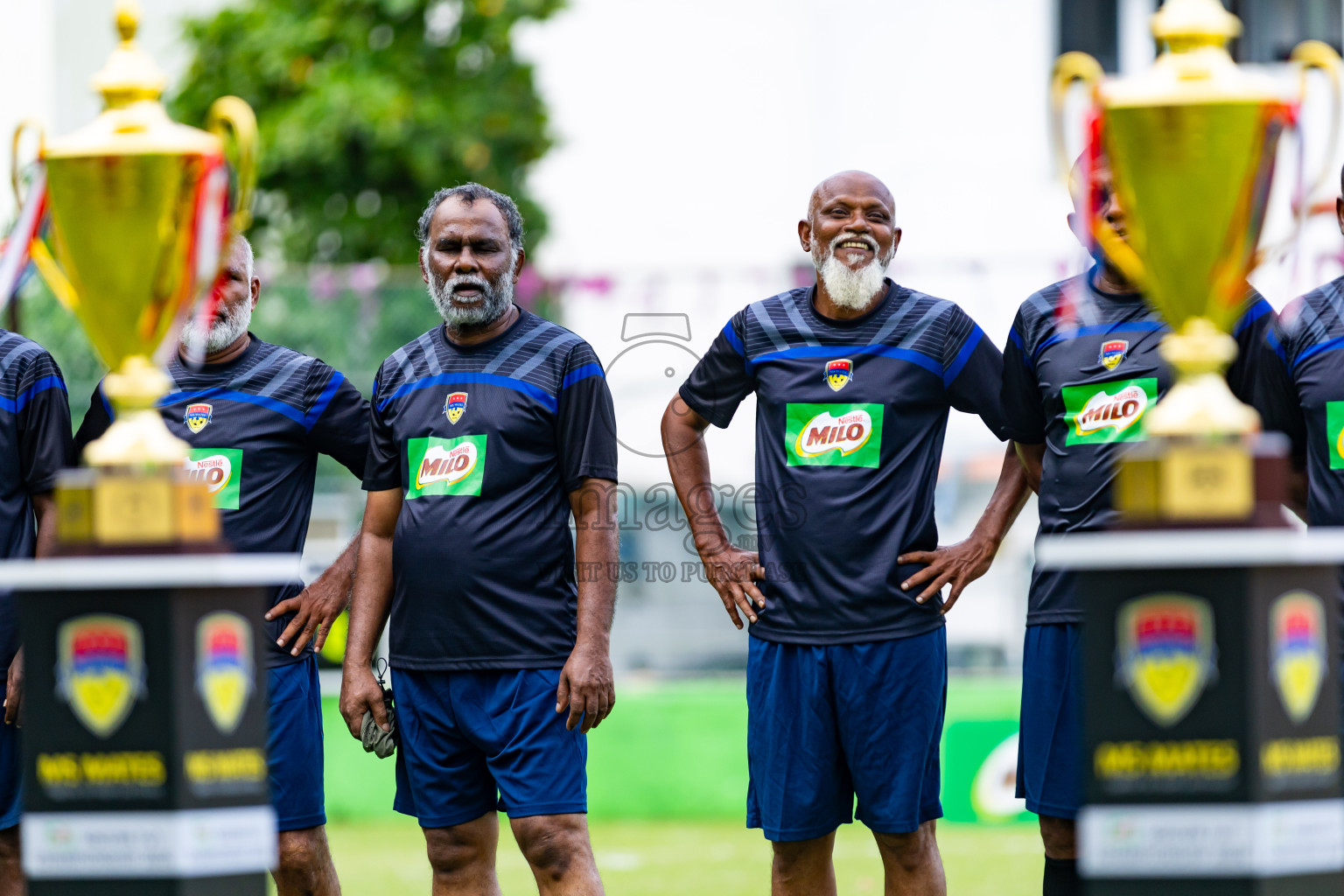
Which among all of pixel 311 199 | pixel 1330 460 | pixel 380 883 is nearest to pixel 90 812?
pixel 1330 460

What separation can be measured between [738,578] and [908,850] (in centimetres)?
85

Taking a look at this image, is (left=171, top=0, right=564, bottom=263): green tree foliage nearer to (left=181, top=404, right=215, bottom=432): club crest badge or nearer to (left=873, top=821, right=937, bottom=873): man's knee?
(left=181, top=404, right=215, bottom=432): club crest badge

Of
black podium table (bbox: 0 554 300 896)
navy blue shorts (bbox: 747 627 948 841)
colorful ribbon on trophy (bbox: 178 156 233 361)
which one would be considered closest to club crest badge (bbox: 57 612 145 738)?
black podium table (bbox: 0 554 300 896)

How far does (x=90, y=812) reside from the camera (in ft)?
9.39

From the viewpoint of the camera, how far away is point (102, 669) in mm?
2873

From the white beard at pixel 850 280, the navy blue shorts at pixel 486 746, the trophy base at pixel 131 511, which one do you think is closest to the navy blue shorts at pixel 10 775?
the navy blue shorts at pixel 486 746

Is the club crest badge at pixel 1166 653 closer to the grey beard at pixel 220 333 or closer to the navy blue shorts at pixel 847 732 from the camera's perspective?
the navy blue shorts at pixel 847 732

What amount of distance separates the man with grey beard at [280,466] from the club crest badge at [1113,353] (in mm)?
2046

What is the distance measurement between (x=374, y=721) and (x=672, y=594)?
4347mm

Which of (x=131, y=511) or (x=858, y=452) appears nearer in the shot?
(x=131, y=511)

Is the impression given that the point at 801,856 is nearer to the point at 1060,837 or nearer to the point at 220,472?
the point at 1060,837

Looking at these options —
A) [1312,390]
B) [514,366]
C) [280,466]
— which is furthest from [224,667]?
[1312,390]

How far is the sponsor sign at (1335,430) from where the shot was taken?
3998mm

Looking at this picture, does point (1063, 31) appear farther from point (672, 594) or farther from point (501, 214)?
point (501, 214)
